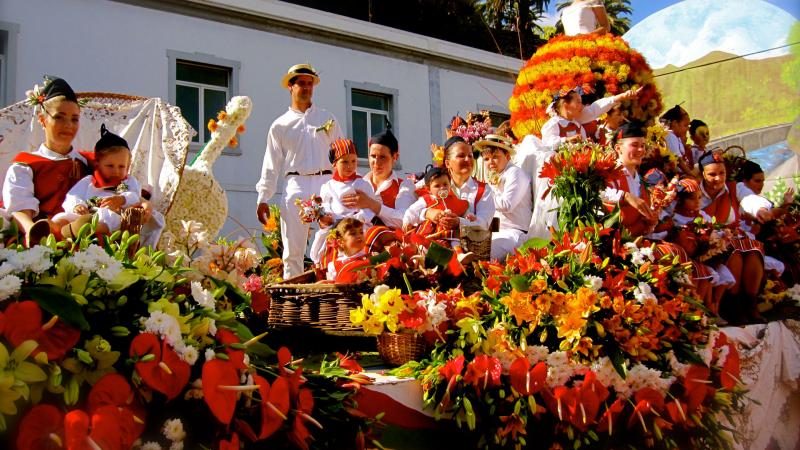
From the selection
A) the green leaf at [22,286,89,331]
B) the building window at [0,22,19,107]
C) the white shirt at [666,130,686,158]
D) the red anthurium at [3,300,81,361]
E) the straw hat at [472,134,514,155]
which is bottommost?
the red anthurium at [3,300,81,361]

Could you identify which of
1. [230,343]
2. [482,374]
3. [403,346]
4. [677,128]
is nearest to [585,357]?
[482,374]

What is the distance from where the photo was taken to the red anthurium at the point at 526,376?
107 inches

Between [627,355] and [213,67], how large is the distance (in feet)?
33.5

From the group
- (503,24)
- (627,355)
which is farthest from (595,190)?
(503,24)

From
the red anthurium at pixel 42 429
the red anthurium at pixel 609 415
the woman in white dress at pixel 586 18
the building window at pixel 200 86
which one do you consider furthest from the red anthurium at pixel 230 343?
the building window at pixel 200 86

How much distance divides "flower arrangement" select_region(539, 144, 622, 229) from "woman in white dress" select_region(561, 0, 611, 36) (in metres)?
3.29

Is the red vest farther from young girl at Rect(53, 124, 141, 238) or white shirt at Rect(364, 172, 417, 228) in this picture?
white shirt at Rect(364, 172, 417, 228)

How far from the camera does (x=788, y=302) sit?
16.9 feet

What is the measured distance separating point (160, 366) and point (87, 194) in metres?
2.24

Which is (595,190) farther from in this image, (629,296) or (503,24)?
(503,24)

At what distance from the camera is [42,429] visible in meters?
1.51

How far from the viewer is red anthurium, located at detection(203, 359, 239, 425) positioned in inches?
69.0

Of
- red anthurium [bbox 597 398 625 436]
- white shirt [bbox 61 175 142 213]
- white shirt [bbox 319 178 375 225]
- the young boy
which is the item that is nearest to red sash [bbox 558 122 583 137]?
the young boy

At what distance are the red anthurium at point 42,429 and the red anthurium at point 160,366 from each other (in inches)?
8.0
